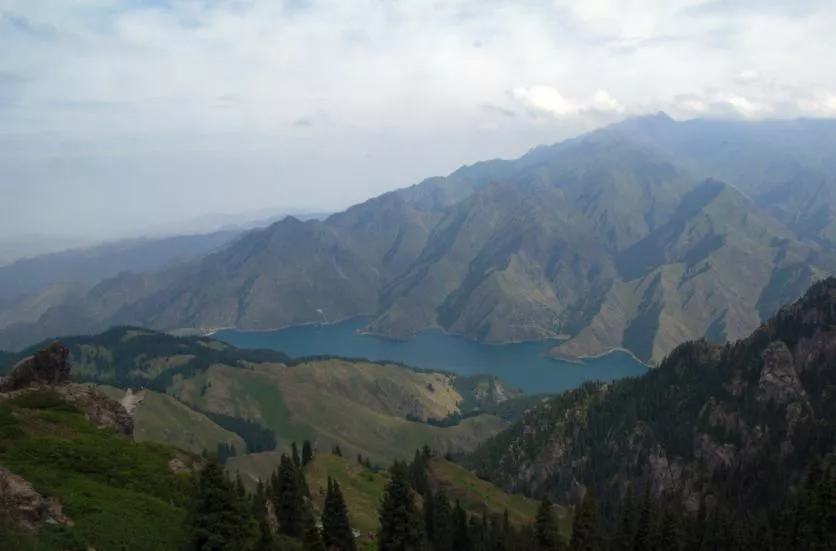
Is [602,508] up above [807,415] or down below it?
below

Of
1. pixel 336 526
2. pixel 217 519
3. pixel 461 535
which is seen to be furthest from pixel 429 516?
pixel 217 519

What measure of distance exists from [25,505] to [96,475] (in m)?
8.50

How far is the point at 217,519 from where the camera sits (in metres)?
36.4

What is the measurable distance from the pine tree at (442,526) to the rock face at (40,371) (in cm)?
5099

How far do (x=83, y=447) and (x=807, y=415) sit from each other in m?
193

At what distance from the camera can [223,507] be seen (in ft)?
122

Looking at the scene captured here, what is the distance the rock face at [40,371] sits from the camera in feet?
220

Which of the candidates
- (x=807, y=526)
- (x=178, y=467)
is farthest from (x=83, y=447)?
(x=807, y=526)

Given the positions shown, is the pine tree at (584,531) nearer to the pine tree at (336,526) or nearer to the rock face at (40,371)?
the pine tree at (336,526)

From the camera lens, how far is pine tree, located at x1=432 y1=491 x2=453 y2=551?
281ft

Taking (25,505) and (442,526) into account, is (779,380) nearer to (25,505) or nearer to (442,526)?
(442,526)

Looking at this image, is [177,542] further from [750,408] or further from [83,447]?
[750,408]

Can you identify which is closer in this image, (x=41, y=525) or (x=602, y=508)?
(x=41, y=525)

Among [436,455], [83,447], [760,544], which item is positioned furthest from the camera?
[436,455]
